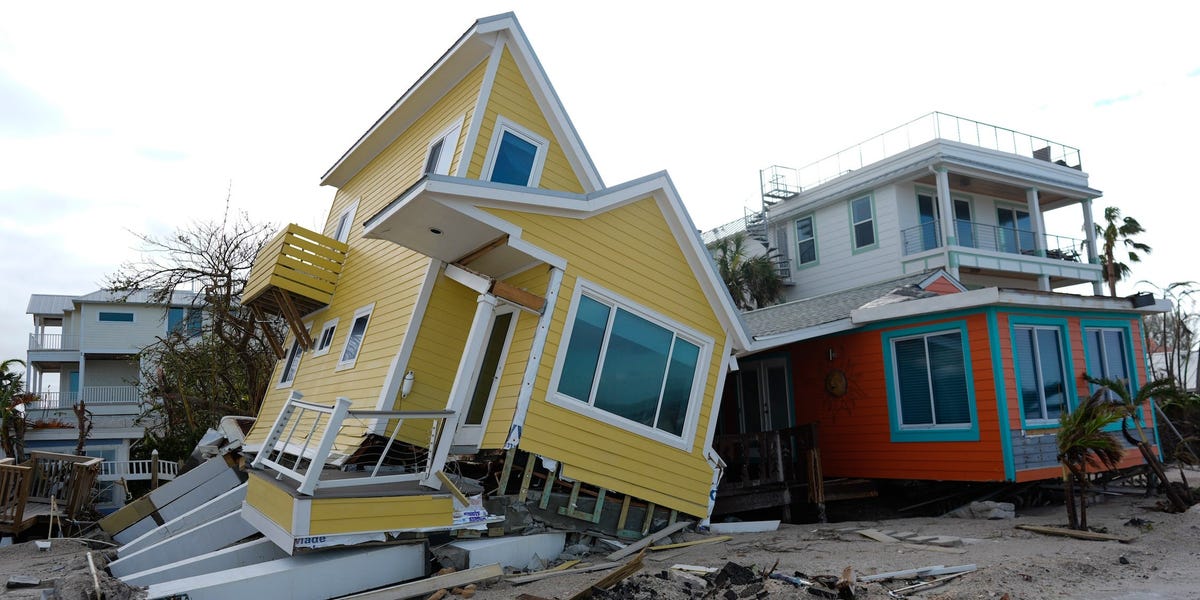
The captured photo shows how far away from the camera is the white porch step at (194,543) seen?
28.1 feet

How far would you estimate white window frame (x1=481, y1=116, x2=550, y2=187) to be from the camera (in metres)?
10.7

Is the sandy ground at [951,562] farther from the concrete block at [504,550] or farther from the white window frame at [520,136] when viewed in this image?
the white window frame at [520,136]

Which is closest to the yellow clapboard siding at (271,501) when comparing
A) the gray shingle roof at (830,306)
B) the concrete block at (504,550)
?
the concrete block at (504,550)

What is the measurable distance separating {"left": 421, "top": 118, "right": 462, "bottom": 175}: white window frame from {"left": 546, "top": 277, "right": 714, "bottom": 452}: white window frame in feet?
9.62

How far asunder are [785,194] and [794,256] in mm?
2777

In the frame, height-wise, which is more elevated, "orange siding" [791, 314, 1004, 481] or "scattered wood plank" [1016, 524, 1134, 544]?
"orange siding" [791, 314, 1004, 481]

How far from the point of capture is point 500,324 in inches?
392

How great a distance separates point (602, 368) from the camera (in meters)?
9.50

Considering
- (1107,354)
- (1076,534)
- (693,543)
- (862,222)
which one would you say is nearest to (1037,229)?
(862,222)

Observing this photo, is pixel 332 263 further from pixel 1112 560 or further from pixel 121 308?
pixel 121 308

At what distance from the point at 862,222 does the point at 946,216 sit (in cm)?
309

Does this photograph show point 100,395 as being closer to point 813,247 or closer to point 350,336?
point 350,336

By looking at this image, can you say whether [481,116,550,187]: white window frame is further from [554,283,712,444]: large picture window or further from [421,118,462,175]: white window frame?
[554,283,712,444]: large picture window

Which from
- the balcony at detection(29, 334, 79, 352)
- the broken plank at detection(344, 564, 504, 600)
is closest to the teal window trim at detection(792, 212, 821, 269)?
the broken plank at detection(344, 564, 504, 600)
